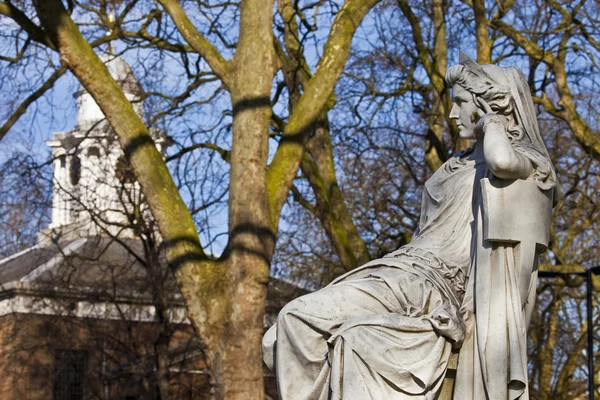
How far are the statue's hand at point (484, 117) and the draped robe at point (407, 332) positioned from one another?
243mm

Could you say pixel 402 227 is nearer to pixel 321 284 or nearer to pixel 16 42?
pixel 321 284

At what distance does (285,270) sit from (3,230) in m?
8.06

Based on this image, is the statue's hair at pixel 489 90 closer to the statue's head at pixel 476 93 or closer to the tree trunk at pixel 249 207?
the statue's head at pixel 476 93

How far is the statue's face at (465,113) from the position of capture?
20.3 feet

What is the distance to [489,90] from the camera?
240 inches

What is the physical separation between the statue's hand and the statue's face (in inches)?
1.8

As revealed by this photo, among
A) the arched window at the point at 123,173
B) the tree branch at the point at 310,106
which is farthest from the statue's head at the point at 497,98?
the arched window at the point at 123,173

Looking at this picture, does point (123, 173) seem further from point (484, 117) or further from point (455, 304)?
point (455, 304)

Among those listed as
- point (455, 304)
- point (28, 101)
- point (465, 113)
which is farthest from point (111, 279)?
point (455, 304)

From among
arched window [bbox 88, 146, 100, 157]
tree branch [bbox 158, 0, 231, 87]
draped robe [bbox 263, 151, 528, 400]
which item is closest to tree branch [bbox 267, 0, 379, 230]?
tree branch [bbox 158, 0, 231, 87]

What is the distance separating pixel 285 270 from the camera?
21.6 metres

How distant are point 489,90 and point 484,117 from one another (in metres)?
0.18

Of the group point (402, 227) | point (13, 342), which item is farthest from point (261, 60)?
point (13, 342)

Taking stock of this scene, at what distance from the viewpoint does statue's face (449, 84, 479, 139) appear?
6.18 metres
